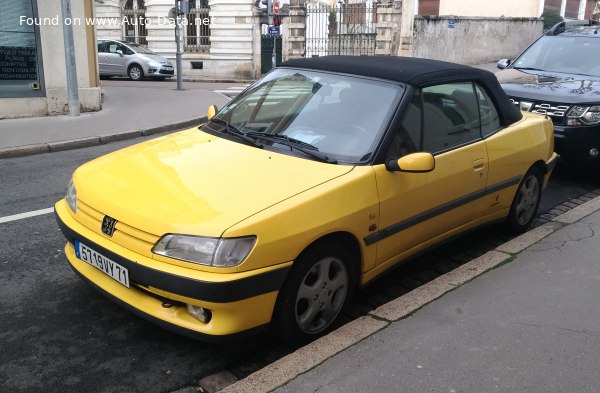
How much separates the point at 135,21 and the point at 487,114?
2875cm

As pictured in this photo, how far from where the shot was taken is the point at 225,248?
297 centimetres

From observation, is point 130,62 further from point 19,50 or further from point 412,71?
point 412,71

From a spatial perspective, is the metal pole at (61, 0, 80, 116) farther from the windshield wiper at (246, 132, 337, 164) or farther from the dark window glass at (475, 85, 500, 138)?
the dark window glass at (475, 85, 500, 138)

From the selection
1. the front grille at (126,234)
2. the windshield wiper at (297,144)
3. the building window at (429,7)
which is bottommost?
the front grille at (126,234)

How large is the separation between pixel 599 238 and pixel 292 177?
3127 mm

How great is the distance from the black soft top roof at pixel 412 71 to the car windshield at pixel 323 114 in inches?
3.2

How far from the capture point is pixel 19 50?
445 inches

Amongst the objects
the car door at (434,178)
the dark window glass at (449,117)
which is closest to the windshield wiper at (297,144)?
the car door at (434,178)

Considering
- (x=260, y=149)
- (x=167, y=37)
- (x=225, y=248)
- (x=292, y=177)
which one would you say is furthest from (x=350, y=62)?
(x=167, y=37)

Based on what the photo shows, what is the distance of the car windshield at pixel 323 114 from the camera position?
153 inches

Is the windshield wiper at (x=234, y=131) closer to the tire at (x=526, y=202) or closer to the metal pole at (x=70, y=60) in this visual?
the tire at (x=526, y=202)

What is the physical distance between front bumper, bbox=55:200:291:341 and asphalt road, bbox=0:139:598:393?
13.0 inches

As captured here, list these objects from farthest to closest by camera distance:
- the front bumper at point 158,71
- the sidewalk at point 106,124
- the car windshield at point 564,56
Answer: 1. the front bumper at point 158,71
2. the sidewalk at point 106,124
3. the car windshield at point 564,56

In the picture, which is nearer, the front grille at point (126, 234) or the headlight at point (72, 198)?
the front grille at point (126, 234)
